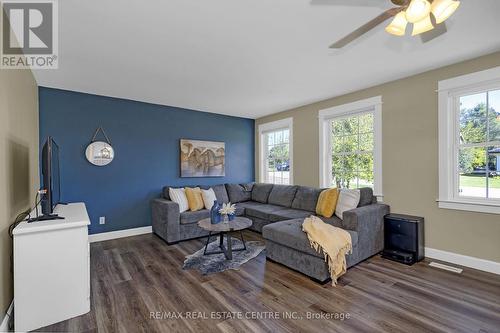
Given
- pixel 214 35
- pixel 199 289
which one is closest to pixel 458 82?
pixel 214 35

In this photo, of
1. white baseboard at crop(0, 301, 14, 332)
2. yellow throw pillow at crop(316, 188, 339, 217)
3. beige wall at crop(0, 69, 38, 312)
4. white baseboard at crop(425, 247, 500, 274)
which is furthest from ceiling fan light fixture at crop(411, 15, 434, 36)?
white baseboard at crop(0, 301, 14, 332)

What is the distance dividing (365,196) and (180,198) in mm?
3056

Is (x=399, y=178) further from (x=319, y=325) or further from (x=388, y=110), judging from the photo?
(x=319, y=325)

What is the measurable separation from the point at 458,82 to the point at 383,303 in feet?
9.20

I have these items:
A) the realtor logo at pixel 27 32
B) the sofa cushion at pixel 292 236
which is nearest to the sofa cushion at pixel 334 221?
the sofa cushion at pixel 292 236

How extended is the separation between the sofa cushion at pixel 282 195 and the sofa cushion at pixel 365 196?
1332 mm

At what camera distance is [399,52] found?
2699mm

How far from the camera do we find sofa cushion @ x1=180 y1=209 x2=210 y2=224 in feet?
13.1

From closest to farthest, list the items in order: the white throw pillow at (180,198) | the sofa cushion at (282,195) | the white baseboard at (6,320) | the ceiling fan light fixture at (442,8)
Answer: the ceiling fan light fixture at (442,8), the white baseboard at (6,320), the white throw pillow at (180,198), the sofa cushion at (282,195)

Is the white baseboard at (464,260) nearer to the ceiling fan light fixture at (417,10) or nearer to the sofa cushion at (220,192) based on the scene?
the ceiling fan light fixture at (417,10)

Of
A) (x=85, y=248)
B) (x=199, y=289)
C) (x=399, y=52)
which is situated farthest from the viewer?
(x=399, y=52)

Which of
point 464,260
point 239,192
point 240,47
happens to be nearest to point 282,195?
point 239,192

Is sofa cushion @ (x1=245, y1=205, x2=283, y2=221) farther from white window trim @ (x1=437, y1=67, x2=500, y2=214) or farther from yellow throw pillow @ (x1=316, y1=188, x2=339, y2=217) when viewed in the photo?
white window trim @ (x1=437, y1=67, x2=500, y2=214)

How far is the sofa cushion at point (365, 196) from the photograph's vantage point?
3.60 metres
